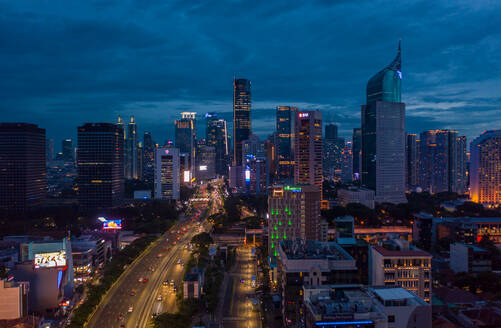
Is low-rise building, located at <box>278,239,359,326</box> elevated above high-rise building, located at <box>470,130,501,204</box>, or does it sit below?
below

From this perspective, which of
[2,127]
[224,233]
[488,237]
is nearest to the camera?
[488,237]

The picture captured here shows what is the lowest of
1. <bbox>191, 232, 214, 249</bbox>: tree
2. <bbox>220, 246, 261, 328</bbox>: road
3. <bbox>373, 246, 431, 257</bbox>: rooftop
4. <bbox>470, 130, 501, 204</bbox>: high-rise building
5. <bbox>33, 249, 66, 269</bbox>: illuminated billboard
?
<bbox>220, 246, 261, 328</bbox>: road

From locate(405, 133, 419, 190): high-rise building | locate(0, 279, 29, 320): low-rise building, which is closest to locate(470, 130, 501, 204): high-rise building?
locate(405, 133, 419, 190): high-rise building

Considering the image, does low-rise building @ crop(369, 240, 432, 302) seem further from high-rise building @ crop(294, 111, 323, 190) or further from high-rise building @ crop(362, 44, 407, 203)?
high-rise building @ crop(362, 44, 407, 203)

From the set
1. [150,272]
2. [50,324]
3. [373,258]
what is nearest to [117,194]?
[150,272]

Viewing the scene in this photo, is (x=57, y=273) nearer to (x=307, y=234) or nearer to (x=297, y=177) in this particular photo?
(x=307, y=234)

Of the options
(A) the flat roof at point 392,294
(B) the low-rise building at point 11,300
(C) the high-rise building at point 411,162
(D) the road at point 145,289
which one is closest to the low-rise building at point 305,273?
(A) the flat roof at point 392,294

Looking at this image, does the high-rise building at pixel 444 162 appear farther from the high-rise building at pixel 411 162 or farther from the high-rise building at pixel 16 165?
the high-rise building at pixel 16 165
